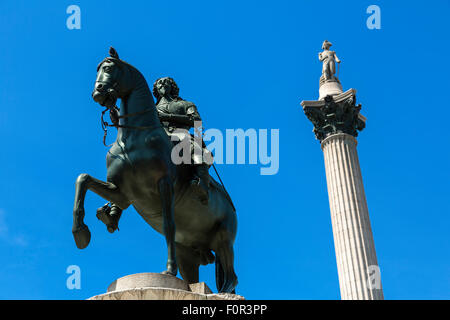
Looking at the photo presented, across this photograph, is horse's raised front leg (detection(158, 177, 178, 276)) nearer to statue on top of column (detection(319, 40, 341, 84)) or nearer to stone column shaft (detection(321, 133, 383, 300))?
stone column shaft (detection(321, 133, 383, 300))

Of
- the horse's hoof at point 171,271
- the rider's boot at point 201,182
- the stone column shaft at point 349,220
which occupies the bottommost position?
the horse's hoof at point 171,271

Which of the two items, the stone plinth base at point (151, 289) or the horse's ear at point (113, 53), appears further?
the horse's ear at point (113, 53)

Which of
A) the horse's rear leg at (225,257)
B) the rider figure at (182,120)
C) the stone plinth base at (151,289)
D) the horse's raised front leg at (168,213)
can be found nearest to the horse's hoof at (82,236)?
the stone plinth base at (151,289)

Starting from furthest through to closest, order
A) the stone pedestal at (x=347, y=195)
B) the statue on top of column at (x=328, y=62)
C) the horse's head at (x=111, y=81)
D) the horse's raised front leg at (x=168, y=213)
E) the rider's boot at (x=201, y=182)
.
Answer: the statue on top of column at (x=328, y=62)
the stone pedestal at (x=347, y=195)
the rider's boot at (x=201, y=182)
the horse's head at (x=111, y=81)
the horse's raised front leg at (x=168, y=213)

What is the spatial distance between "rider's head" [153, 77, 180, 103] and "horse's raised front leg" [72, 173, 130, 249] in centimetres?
224

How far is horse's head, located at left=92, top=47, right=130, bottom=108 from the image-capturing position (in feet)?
29.1

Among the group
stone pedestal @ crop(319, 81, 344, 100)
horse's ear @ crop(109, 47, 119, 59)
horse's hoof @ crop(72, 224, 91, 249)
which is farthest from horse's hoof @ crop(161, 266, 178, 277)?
stone pedestal @ crop(319, 81, 344, 100)

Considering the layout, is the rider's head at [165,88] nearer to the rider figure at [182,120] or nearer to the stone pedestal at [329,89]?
the rider figure at [182,120]

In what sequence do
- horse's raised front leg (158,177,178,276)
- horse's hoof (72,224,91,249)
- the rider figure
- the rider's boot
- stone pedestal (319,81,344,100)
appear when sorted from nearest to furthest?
1. horse's hoof (72,224,91,249)
2. horse's raised front leg (158,177,178,276)
3. the rider's boot
4. the rider figure
5. stone pedestal (319,81,344,100)

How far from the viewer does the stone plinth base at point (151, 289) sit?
7.71m

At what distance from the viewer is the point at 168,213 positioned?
28.9 feet

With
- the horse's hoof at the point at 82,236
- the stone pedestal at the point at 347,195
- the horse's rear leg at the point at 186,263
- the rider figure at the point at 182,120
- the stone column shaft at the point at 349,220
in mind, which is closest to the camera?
the horse's hoof at the point at 82,236
